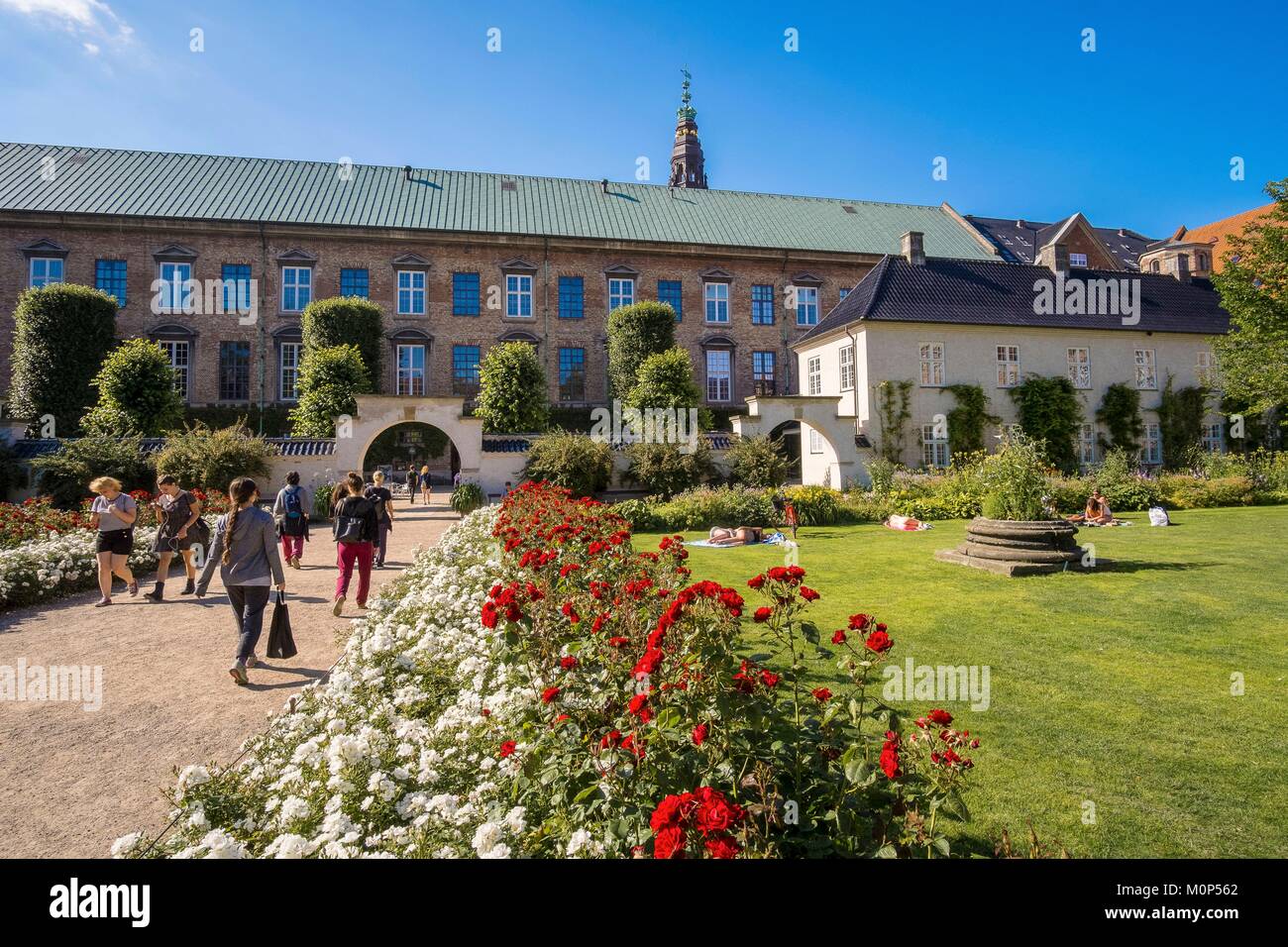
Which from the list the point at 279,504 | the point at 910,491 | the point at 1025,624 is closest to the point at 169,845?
the point at 1025,624

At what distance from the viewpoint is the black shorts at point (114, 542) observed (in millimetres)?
9148

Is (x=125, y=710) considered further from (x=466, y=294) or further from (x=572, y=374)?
(x=466, y=294)

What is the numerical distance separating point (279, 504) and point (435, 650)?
762 cm

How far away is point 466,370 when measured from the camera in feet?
107

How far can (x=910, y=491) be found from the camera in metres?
20.6

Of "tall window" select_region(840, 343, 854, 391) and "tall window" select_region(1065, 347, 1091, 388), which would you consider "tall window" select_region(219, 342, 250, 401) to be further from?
"tall window" select_region(1065, 347, 1091, 388)

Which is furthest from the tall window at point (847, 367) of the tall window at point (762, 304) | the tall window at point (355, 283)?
the tall window at point (355, 283)

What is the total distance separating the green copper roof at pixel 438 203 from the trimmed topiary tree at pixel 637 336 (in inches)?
217

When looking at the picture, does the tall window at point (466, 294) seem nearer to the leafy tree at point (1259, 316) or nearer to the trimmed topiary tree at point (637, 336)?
the trimmed topiary tree at point (637, 336)

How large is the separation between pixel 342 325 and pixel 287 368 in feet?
13.2

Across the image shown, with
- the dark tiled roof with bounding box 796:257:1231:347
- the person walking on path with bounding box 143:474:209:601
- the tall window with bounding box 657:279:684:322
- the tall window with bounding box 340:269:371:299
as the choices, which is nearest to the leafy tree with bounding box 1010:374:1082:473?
the dark tiled roof with bounding box 796:257:1231:347

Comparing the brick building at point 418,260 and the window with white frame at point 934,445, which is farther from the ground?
the brick building at point 418,260

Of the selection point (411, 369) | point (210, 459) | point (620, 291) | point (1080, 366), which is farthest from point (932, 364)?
point (210, 459)
